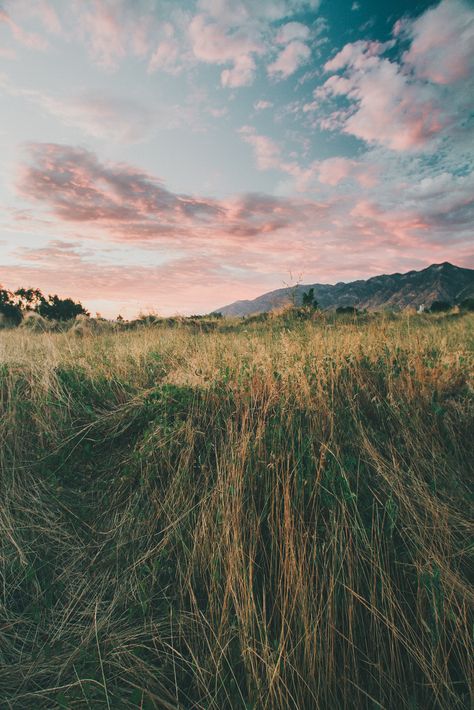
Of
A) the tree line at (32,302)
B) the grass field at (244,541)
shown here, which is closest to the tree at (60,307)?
the tree line at (32,302)

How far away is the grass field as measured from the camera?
1293 millimetres

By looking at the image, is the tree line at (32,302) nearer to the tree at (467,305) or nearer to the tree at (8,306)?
the tree at (8,306)

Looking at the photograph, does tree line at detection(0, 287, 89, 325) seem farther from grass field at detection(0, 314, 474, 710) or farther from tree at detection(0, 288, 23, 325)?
grass field at detection(0, 314, 474, 710)

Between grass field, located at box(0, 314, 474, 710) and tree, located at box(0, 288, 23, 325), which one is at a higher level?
tree, located at box(0, 288, 23, 325)

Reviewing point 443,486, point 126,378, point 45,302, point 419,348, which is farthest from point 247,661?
point 45,302

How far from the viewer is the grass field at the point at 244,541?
129 centimetres

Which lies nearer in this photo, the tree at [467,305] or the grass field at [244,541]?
the grass field at [244,541]

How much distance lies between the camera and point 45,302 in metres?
23.5

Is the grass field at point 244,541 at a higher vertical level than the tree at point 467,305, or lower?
lower

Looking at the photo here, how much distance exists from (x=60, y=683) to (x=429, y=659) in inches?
60.6

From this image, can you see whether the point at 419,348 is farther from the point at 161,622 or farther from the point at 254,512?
the point at 161,622

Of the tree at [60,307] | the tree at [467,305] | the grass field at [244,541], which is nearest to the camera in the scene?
the grass field at [244,541]

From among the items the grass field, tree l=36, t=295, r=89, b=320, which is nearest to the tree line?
tree l=36, t=295, r=89, b=320

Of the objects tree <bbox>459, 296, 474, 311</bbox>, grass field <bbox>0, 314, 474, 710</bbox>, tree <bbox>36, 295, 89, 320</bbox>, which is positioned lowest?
grass field <bbox>0, 314, 474, 710</bbox>
